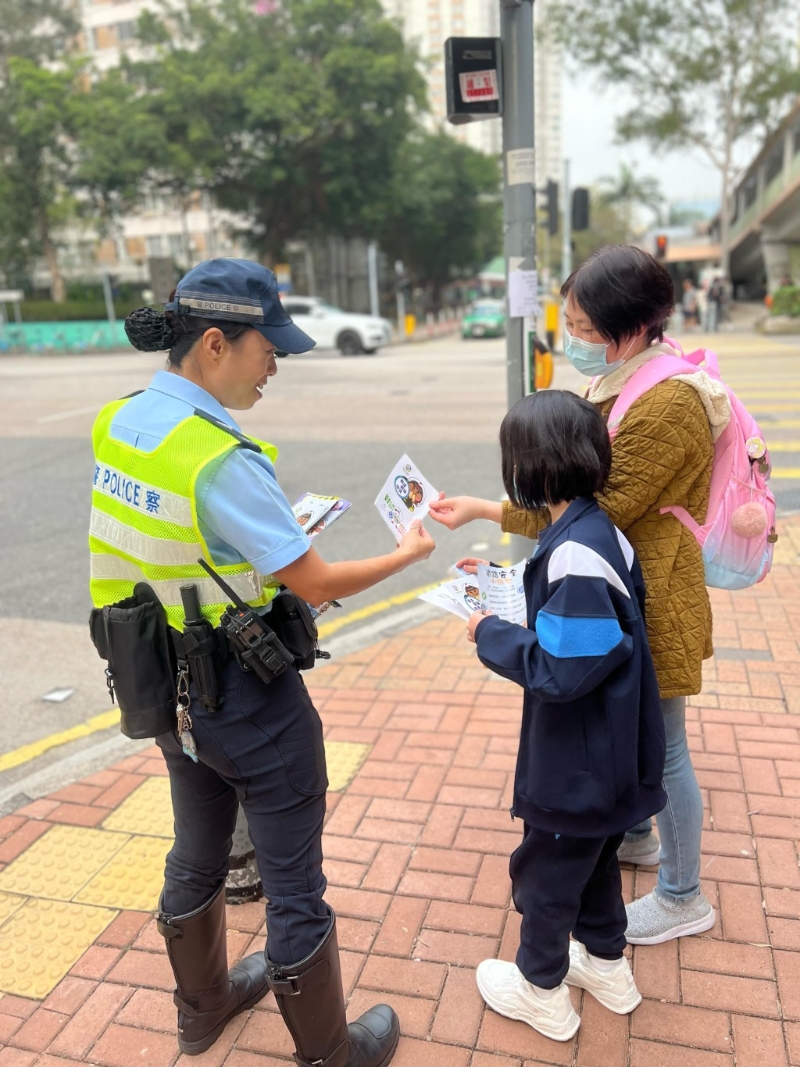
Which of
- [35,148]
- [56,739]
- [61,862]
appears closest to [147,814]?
[61,862]

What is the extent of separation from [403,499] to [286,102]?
1336 inches

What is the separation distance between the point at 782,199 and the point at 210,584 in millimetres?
28146

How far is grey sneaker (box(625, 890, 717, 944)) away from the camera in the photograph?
2.37 m

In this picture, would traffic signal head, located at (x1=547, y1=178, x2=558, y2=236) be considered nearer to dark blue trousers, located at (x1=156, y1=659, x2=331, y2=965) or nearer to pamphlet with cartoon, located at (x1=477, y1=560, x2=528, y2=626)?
pamphlet with cartoon, located at (x1=477, y1=560, x2=528, y2=626)

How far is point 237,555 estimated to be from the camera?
173 cm

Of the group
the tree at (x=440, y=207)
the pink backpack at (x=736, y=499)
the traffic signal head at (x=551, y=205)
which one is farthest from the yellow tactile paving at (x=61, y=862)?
the tree at (x=440, y=207)

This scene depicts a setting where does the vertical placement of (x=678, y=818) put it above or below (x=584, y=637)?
below

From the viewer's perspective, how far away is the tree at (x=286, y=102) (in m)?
32.3

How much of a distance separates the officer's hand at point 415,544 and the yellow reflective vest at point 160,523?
327 millimetres

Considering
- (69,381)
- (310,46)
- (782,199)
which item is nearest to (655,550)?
(69,381)

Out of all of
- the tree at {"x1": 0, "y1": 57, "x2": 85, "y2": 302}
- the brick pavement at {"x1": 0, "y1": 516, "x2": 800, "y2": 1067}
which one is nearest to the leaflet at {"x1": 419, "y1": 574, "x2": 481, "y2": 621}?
the brick pavement at {"x1": 0, "y1": 516, "x2": 800, "y2": 1067}

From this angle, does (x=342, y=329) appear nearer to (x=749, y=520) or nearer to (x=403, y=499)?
(x=403, y=499)

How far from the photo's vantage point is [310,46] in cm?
3397

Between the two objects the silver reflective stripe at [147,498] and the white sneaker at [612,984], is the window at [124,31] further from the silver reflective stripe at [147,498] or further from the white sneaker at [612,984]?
the white sneaker at [612,984]
